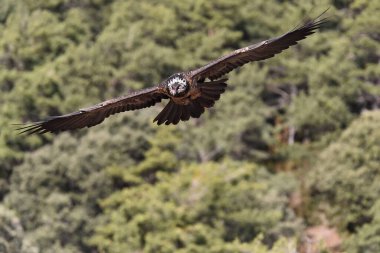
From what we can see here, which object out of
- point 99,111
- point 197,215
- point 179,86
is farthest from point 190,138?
point 179,86

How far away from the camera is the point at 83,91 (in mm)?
51000

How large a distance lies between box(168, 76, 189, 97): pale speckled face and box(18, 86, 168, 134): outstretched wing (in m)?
0.35

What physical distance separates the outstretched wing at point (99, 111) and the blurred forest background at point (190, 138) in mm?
14161

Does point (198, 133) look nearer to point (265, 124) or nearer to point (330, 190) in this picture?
point (265, 124)

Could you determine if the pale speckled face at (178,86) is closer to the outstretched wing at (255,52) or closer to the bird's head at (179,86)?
the bird's head at (179,86)

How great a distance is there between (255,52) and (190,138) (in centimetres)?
2907

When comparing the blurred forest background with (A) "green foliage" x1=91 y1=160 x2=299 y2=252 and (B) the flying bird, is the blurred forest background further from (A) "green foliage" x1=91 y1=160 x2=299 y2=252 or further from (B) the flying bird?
(B) the flying bird

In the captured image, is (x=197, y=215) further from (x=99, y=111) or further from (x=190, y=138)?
(x=99, y=111)

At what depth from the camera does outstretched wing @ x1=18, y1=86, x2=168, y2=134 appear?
1647 centimetres

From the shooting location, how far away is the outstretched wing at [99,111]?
16.5 metres

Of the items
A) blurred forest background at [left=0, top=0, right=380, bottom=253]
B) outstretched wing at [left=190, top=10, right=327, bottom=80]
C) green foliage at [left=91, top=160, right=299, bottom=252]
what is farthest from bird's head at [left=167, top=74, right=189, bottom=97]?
green foliage at [left=91, top=160, right=299, bottom=252]

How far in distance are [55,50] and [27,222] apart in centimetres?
1554

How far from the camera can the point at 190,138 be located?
1781 inches

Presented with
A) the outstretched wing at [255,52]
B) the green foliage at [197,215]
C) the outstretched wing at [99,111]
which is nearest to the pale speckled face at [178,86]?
the outstretched wing at [255,52]
